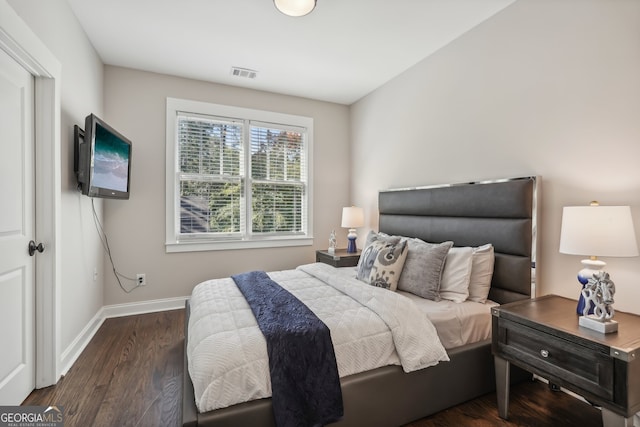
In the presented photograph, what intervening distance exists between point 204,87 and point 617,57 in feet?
12.3

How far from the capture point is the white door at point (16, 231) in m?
1.65

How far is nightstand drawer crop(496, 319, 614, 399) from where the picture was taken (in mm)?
1298

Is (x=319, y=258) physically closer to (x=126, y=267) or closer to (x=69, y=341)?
(x=126, y=267)

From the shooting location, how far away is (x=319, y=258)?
3.94 m

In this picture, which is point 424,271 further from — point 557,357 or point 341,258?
point 341,258

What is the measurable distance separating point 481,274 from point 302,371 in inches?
60.1

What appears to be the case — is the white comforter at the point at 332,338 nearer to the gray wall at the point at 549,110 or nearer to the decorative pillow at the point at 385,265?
the decorative pillow at the point at 385,265

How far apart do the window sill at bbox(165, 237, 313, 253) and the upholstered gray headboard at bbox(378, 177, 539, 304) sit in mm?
1681

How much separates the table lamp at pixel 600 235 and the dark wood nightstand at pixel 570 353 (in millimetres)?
126

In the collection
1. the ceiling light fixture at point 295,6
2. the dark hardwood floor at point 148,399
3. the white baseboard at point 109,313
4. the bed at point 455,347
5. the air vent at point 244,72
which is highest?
the air vent at point 244,72

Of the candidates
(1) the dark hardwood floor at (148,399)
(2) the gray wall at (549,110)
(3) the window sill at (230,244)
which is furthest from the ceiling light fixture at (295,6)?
(1) the dark hardwood floor at (148,399)

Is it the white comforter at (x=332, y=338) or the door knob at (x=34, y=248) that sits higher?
the door knob at (x=34, y=248)

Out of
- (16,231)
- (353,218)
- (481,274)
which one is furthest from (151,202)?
(481,274)

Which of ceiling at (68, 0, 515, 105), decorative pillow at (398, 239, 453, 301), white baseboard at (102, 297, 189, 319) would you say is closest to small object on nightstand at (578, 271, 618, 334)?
decorative pillow at (398, 239, 453, 301)
